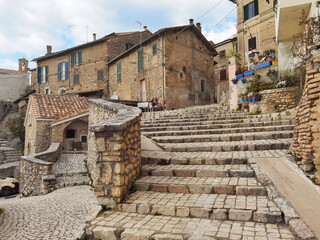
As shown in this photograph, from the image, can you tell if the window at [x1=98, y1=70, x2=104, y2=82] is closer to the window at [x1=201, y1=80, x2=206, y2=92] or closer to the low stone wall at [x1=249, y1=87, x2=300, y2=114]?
the window at [x1=201, y1=80, x2=206, y2=92]

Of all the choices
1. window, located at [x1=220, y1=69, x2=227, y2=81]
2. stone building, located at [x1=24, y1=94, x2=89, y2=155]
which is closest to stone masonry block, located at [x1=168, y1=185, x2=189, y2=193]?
stone building, located at [x1=24, y1=94, x2=89, y2=155]

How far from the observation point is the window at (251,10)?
1686cm

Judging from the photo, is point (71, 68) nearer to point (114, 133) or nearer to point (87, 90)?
point (87, 90)

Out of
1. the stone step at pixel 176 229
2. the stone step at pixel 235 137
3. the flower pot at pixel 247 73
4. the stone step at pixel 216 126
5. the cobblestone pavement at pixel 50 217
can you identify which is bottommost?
the cobblestone pavement at pixel 50 217

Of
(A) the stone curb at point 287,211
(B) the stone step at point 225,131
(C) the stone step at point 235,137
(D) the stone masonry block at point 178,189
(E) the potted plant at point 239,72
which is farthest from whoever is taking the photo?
(E) the potted plant at point 239,72

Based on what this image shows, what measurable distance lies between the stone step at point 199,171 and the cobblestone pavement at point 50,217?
176 centimetres

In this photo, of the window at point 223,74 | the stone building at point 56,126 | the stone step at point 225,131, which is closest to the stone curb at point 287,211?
the stone step at point 225,131

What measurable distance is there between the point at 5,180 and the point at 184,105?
13212 millimetres

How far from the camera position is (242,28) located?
1797cm

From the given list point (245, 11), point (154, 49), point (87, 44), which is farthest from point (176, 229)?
point (87, 44)

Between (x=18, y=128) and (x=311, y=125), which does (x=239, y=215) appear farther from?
(x=18, y=128)

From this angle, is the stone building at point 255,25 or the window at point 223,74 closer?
the stone building at point 255,25

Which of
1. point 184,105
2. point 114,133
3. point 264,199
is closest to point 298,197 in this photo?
point 264,199

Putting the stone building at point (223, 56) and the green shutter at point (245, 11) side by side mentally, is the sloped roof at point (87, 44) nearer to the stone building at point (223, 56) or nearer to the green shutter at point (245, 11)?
the stone building at point (223, 56)
